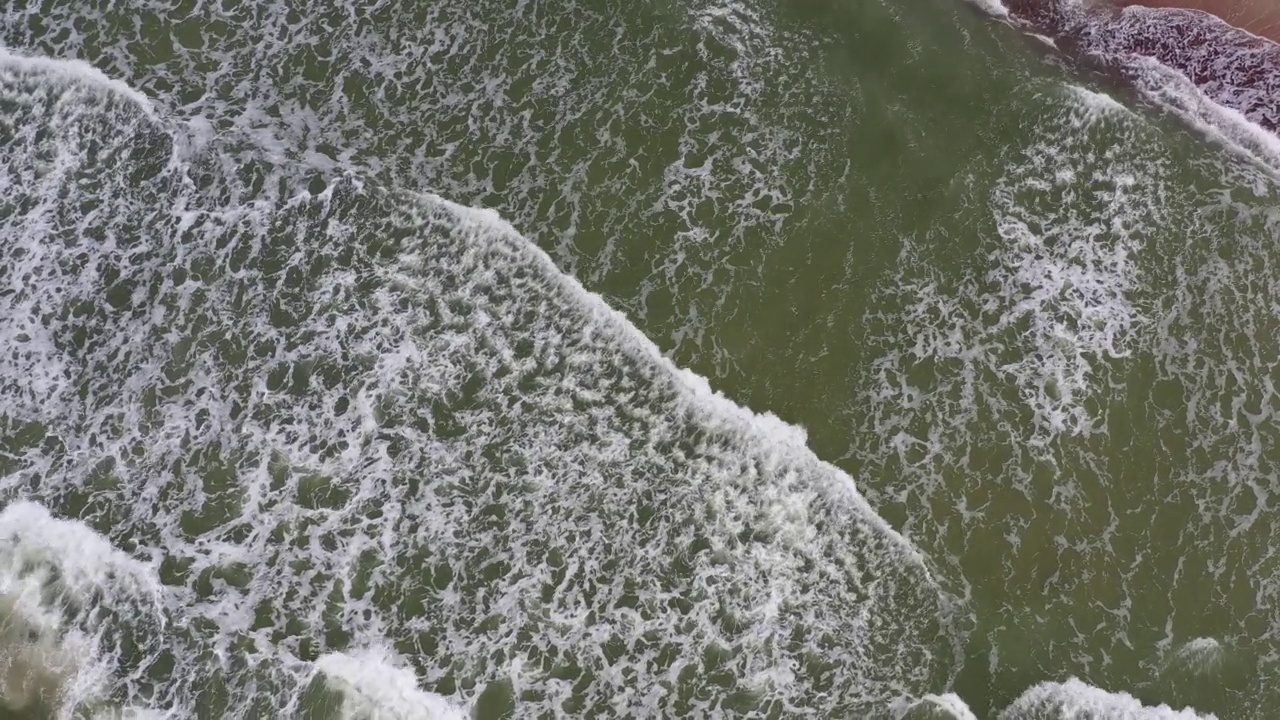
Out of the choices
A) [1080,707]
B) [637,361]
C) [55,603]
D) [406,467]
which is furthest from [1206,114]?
[55,603]

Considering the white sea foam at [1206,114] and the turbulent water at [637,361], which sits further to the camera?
the white sea foam at [1206,114]

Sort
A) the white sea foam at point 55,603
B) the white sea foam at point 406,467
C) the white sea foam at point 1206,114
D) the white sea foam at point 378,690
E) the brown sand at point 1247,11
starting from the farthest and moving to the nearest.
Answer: the brown sand at point 1247,11
the white sea foam at point 1206,114
the white sea foam at point 406,467
the white sea foam at point 55,603
the white sea foam at point 378,690

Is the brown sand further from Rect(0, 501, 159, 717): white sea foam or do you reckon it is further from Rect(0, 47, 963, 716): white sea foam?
Rect(0, 501, 159, 717): white sea foam

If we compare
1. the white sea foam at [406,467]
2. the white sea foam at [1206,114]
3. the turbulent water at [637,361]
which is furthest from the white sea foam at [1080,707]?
the white sea foam at [1206,114]

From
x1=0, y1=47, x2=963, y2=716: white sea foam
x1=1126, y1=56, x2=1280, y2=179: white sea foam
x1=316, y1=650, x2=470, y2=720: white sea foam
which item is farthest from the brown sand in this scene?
x1=316, y1=650, x2=470, y2=720: white sea foam

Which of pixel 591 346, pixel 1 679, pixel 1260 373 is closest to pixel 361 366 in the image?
pixel 591 346

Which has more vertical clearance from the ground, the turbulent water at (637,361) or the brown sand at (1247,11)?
the brown sand at (1247,11)

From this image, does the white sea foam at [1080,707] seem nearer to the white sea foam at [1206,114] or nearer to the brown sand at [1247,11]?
the white sea foam at [1206,114]
